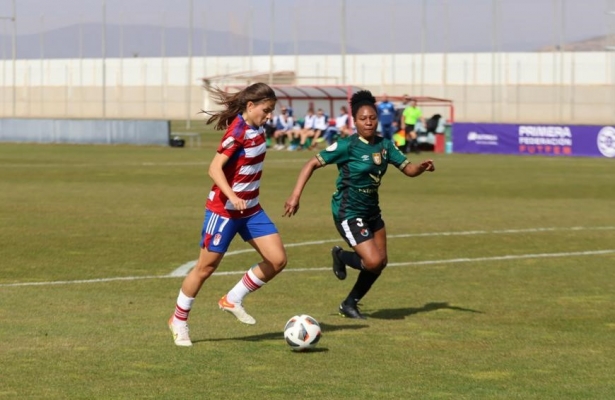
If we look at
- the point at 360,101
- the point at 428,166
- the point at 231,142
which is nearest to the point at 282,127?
the point at 360,101

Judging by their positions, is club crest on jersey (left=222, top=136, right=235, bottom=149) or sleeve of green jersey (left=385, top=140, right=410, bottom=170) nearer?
club crest on jersey (left=222, top=136, right=235, bottom=149)

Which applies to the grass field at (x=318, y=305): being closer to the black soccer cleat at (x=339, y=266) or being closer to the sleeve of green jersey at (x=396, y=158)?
the black soccer cleat at (x=339, y=266)

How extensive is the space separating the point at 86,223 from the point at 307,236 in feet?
12.9

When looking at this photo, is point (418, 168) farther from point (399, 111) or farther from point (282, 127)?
point (282, 127)

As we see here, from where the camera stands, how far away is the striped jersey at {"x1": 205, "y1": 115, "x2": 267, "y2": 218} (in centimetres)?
982

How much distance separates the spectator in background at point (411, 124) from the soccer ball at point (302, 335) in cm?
3912

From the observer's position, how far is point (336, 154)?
11555 millimetres

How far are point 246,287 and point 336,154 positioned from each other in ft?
5.73

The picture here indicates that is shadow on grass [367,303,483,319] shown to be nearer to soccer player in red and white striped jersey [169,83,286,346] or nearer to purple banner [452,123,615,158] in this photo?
soccer player in red and white striped jersey [169,83,286,346]

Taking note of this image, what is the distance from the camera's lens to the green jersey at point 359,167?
11547mm

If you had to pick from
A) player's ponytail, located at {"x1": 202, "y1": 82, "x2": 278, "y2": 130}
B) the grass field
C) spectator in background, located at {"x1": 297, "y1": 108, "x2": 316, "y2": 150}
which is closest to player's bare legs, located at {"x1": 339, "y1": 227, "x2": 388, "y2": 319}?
the grass field

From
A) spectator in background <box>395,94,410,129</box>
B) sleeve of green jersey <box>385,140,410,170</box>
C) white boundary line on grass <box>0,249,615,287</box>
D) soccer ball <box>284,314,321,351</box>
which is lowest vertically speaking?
white boundary line on grass <box>0,249,615,287</box>

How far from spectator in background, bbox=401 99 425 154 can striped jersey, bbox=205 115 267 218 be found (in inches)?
1520

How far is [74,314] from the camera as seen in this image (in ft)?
37.3
